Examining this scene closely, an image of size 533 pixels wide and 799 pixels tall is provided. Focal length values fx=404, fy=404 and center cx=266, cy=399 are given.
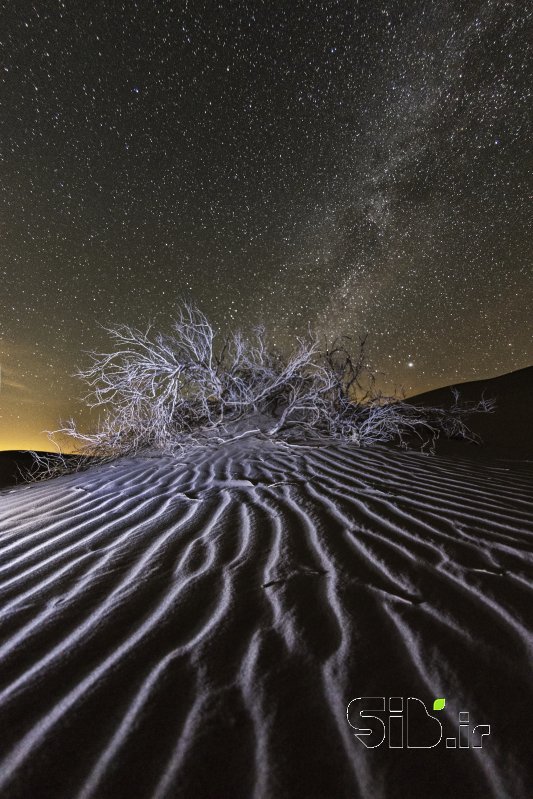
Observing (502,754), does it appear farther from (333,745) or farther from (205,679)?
(205,679)

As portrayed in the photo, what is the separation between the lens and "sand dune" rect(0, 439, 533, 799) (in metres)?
0.75

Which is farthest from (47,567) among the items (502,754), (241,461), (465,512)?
(241,461)

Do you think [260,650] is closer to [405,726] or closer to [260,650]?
[260,650]

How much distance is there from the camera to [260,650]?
1082 millimetres

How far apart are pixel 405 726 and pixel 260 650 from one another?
0.39 metres

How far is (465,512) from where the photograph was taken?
235 cm

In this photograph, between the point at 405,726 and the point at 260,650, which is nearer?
the point at 405,726

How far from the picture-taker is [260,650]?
3.55 ft

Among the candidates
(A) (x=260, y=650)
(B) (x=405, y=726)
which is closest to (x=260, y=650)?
(A) (x=260, y=650)

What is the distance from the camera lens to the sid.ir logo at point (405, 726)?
821mm

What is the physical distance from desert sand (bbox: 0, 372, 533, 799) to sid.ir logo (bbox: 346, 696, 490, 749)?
0.02m

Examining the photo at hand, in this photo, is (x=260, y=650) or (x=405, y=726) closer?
(x=405, y=726)

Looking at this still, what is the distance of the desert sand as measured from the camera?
75cm

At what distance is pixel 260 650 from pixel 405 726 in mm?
385
